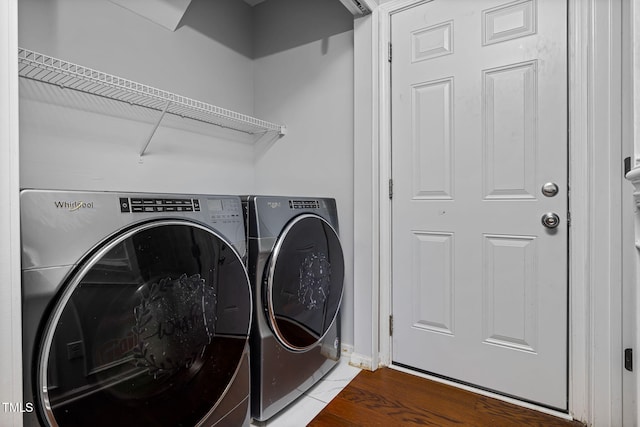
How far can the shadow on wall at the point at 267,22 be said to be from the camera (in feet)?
6.15

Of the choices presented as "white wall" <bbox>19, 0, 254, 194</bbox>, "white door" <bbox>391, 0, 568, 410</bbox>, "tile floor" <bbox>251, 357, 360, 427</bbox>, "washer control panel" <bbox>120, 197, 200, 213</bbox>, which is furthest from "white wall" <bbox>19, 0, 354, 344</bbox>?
"washer control panel" <bbox>120, 197, 200, 213</bbox>

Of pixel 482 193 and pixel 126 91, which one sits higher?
pixel 126 91

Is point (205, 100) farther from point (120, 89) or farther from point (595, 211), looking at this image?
point (595, 211)

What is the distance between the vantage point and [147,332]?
0.89 metres

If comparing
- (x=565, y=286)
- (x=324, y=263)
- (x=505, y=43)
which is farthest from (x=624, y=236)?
(x=324, y=263)

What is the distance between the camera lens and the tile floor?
1.37 m

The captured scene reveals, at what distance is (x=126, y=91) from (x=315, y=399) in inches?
64.8

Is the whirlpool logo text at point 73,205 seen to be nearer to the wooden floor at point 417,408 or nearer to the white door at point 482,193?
the wooden floor at point 417,408

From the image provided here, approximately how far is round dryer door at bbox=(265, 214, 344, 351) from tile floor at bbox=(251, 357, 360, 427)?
9.6 inches

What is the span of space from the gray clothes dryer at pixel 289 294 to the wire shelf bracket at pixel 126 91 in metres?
0.63

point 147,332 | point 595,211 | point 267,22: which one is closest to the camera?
point 147,332

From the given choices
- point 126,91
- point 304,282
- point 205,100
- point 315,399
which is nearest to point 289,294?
point 304,282

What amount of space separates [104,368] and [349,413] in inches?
40.1

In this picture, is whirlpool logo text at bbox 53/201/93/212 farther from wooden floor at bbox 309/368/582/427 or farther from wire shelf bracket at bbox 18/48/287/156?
wooden floor at bbox 309/368/582/427
